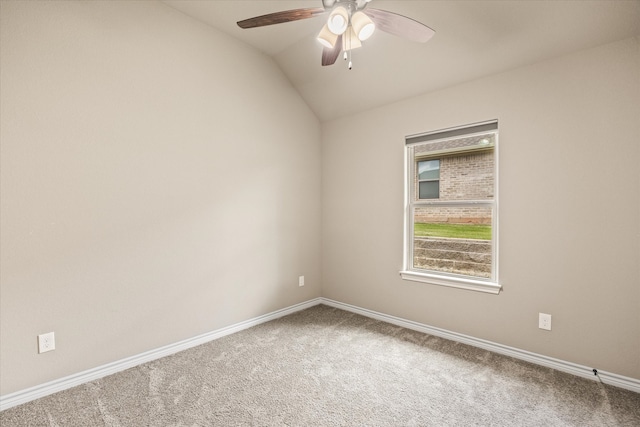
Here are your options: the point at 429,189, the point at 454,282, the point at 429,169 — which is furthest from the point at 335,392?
the point at 429,169

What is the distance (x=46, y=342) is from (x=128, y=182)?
1.15 meters

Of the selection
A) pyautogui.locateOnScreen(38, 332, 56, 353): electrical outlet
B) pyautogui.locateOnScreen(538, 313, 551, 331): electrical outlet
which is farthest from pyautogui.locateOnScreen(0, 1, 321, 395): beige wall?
pyautogui.locateOnScreen(538, 313, 551, 331): electrical outlet

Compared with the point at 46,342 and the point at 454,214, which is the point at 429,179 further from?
the point at 46,342

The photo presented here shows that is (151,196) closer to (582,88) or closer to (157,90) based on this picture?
(157,90)

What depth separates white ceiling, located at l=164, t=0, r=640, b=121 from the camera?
2.02 m

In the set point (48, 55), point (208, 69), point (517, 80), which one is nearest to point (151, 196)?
point (48, 55)

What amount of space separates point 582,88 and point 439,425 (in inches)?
95.8

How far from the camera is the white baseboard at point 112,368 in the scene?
1.85 metres

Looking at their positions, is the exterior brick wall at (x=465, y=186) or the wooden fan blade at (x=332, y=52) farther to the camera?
the exterior brick wall at (x=465, y=186)

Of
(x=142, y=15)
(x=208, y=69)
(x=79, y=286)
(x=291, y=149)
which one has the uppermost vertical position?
(x=142, y=15)

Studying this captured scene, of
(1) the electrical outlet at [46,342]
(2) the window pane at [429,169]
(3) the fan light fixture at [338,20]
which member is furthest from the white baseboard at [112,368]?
(3) the fan light fixture at [338,20]

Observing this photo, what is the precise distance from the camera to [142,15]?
92.2 inches

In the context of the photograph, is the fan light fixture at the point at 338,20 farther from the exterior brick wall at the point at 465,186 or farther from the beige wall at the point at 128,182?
the exterior brick wall at the point at 465,186

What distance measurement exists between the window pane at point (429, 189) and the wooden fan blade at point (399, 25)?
1510mm
